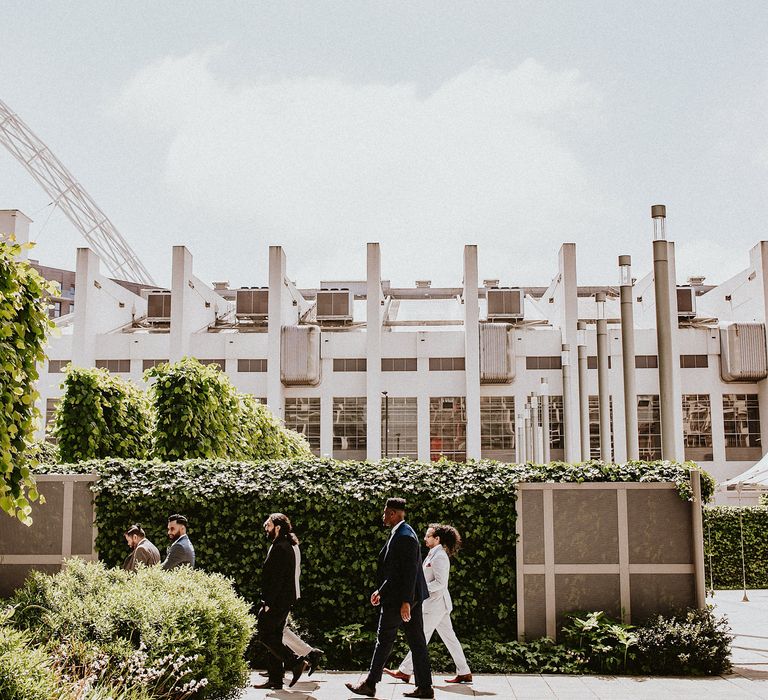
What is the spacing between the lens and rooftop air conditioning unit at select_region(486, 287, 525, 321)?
53.4 meters

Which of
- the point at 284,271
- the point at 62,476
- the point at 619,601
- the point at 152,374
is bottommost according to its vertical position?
the point at 619,601

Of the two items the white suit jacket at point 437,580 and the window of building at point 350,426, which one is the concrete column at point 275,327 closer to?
the window of building at point 350,426

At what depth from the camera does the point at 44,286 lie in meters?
8.07

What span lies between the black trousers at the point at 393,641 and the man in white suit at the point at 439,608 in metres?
0.84

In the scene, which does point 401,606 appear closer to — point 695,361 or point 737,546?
point 737,546

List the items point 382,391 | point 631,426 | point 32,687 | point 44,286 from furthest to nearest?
point 382,391 < point 631,426 < point 44,286 < point 32,687

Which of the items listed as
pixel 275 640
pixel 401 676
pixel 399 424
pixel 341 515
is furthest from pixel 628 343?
pixel 399 424

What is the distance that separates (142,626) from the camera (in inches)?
252

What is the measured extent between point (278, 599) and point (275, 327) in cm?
4120

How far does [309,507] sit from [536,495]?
9.79 feet

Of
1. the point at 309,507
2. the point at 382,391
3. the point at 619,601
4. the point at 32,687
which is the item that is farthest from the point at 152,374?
the point at 382,391

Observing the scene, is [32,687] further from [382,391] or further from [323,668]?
[382,391]

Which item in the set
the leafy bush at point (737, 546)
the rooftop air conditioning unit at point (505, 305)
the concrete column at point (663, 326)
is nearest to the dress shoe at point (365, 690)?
the concrete column at point (663, 326)

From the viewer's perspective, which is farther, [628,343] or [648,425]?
[648,425]
